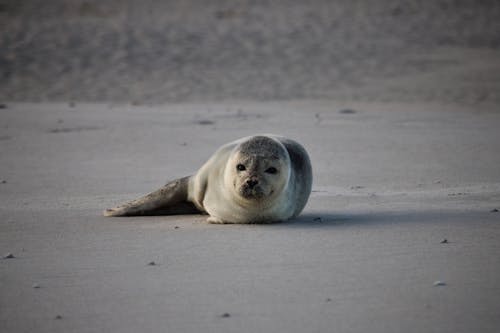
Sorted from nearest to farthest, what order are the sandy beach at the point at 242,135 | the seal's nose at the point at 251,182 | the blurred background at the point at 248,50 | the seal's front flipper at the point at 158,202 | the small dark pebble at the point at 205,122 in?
the sandy beach at the point at 242,135 < the seal's nose at the point at 251,182 < the seal's front flipper at the point at 158,202 < the small dark pebble at the point at 205,122 < the blurred background at the point at 248,50

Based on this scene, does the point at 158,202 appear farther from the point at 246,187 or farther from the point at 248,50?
the point at 248,50

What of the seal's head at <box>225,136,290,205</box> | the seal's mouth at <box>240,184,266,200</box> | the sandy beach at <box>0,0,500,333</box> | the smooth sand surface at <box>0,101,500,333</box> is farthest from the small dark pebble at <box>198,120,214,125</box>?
the seal's mouth at <box>240,184,266,200</box>

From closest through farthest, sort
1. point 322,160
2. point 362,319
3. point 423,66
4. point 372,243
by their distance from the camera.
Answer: point 362,319
point 372,243
point 322,160
point 423,66

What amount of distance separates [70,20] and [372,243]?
17.2 meters

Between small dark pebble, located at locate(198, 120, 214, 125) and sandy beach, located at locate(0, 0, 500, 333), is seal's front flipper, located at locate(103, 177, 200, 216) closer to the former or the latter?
sandy beach, located at locate(0, 0, 500, 333)

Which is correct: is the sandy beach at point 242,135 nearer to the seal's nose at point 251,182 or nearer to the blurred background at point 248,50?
the blurred background at point 248,50

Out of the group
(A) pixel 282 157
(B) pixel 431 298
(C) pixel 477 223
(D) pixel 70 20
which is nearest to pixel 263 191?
(A) pixel 282 157

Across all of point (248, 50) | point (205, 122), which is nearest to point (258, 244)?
point (205, 122)

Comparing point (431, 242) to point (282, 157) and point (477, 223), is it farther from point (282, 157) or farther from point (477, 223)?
point (282, 157)

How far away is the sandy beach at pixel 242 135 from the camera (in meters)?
3.90

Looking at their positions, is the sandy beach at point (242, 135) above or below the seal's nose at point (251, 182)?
below

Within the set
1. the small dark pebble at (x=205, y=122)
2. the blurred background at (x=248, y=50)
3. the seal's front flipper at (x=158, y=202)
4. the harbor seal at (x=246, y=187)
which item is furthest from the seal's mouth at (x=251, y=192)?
the blurred background at (x=248, y=50)

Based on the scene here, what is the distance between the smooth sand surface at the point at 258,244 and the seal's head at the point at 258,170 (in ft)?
0.72

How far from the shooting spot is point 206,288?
4117 mm
